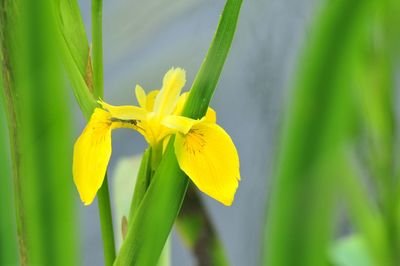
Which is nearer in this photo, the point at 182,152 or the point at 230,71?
the point at 182,152

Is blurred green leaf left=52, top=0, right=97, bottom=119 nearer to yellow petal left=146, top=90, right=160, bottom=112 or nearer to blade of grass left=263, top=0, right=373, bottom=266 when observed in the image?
yellow petal left=146, top=90, right=160, bottom=112

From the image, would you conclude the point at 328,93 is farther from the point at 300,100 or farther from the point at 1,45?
the point at 1,45

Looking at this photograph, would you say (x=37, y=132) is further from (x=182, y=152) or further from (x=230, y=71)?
(x=230, y=71)

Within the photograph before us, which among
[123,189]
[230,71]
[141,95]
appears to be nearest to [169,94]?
[141,95]

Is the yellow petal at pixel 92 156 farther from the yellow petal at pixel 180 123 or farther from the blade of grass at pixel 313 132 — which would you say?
the blade of grass at pixel 313 132

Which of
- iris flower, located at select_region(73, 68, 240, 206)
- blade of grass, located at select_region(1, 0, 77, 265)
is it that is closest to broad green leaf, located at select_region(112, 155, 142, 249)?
blade of grass, located at select_region(1, 0, 77, 265)

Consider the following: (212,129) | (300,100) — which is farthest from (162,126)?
(300,100)
